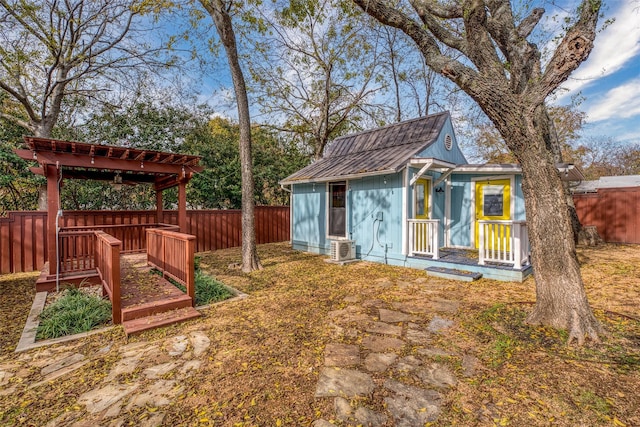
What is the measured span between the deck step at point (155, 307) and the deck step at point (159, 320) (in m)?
0.05

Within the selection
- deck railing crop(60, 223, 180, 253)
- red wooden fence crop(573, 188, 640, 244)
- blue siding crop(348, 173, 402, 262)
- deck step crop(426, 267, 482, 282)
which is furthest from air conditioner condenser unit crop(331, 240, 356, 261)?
red wooden fence crop(573, 188, 640, 244)

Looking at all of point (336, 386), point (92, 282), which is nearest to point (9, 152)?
point (92, 282)

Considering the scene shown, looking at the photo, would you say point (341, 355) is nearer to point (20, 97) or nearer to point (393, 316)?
point (393, 316)

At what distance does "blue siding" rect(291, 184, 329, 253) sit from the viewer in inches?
357

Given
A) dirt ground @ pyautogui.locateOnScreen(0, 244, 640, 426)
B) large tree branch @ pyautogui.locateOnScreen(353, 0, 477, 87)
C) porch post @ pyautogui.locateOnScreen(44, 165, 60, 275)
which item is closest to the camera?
dirt ground @ pyautogui.locateOnScreen(0, 244, 640, 426)

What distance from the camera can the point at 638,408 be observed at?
201 cm

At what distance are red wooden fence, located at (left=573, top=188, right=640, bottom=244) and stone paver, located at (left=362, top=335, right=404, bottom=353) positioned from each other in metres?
12.7

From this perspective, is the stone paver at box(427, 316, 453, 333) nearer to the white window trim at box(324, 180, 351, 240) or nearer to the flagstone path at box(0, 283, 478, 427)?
the flagstone path at box(0, 283, 478, 427)

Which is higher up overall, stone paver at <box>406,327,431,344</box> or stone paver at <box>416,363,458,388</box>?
stone paver at <box>406,327,431,344</box>

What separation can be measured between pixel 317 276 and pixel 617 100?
1207 centimetres

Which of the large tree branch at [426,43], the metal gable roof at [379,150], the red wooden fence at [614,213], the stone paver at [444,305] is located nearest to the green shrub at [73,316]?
the stone paver at [444,305]

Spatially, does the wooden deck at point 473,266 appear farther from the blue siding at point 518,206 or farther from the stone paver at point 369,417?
the stone paver at point 369,417

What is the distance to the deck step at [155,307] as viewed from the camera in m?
3.66

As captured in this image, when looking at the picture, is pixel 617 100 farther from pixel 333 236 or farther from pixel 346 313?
pixel 346 313
